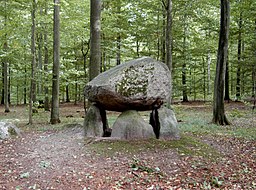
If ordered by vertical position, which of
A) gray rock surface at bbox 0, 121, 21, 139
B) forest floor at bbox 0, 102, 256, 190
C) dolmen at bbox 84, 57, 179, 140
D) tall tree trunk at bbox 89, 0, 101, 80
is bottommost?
→ forest floor at bbox 0, 102, 256, 190

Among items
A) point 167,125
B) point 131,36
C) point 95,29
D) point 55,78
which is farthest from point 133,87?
point 131,36

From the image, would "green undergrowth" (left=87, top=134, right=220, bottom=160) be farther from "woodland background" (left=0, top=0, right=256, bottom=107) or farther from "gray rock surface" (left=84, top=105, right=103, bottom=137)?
"woodland background" (left=0, top=0, right=256, bottom=107)

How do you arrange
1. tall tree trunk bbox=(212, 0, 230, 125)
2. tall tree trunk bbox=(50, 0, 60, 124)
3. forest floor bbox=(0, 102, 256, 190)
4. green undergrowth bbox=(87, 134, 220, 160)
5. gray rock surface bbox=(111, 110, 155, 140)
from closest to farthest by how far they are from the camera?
forest floor bbox=(0, 102, 256, 190) → green undergrowth bbox=(87, 134, 220, 160) → gray rock surface bbox=(111, 110, 155, 140) → tall tree trunk bbox=(212, 0, 230, 125) → tall tree trunk bbox=(50, 0, 60, 124)

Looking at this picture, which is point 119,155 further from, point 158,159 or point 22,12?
point 22,12

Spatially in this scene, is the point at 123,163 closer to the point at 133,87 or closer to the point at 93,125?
the point at 93,125

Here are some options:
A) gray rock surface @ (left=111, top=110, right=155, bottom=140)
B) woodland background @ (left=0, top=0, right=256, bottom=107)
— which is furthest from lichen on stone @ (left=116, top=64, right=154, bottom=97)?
woodland background @ (left=0, top=0, right=256, bottom=107)

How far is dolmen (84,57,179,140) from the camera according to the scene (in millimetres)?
7000

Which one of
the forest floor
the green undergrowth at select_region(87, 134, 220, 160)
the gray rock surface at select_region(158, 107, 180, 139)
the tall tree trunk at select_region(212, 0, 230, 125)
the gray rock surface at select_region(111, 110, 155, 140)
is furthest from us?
the tall tree trunk at select_region(212, 0, 230, 125)

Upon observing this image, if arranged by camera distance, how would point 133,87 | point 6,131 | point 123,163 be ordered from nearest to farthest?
point 123,163
point 133,87
point 6,131

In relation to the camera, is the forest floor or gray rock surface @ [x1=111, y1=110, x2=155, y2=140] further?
gray rock surface @ [x1=111, y1=110, x2=155, y2=140]

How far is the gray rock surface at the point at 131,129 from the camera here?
713 centimetres

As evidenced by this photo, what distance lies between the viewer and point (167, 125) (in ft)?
24.4

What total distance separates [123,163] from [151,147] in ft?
4.09

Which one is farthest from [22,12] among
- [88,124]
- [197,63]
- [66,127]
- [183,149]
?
[197,63]
